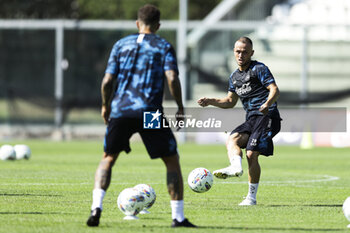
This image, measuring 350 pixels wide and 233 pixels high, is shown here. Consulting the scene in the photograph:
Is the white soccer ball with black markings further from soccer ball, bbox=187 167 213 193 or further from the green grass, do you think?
soccer ball, bbox=187 167 213 193

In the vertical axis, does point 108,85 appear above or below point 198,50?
above

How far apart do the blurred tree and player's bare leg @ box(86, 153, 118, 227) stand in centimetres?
5280

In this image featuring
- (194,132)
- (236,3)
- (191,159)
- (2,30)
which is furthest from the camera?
(236,3)

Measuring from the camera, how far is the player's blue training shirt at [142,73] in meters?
8.27

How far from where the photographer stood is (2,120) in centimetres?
3378

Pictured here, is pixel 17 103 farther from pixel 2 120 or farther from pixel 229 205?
pixel 229 205

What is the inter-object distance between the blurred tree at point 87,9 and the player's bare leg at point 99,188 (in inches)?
2079

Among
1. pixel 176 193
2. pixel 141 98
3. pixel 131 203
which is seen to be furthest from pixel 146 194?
pixel 141 98

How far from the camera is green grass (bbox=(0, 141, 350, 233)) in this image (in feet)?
28.5

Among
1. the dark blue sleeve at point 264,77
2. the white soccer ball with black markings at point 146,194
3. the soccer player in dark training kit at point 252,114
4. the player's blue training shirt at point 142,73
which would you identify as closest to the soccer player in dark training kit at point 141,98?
the player's blue training shirt at point 142,73

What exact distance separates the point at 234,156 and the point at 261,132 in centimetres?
54

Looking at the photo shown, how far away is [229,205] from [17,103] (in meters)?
23.8

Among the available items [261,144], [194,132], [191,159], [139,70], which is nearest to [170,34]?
[194,132]

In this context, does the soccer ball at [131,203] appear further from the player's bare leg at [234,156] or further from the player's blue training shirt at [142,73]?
the player's bare leg at [234,156]
